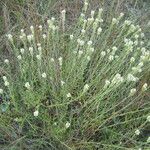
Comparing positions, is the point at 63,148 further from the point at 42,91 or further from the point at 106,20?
the point at 106,20

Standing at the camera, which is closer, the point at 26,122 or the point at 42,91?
the point at 42,91

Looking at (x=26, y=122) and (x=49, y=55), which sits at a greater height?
(x=49, y=55)

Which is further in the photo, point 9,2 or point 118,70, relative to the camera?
point 9,2

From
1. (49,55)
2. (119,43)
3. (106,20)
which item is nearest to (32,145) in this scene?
(49,55)

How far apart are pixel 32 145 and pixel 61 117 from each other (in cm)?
24

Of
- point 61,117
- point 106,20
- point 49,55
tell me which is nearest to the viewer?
point 61,117

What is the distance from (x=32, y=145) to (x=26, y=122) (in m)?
0.14

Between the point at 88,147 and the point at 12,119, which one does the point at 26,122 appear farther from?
the point at 88,147

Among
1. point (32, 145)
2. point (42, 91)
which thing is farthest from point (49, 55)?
point (32, 145)

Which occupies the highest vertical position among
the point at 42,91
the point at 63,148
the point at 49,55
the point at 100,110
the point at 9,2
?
the point at 9,2

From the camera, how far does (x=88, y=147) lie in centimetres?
196

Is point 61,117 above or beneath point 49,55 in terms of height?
beneath

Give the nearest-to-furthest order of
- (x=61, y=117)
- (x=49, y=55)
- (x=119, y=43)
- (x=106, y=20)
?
1. (x=61, y=117)
2. (x=49, y=55)
3. (x=119, y=43)
4. (x=106, y=20)

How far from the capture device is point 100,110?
2.00 m
